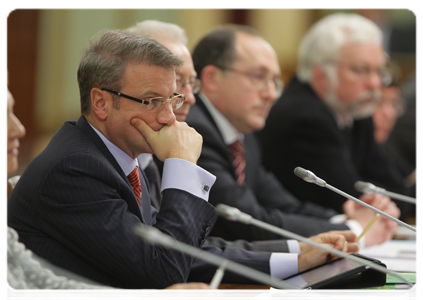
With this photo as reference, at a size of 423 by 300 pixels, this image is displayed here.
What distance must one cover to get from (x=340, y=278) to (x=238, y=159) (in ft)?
3.68

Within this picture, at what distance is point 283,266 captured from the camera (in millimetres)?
1557

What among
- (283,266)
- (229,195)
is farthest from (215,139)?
(283,266)

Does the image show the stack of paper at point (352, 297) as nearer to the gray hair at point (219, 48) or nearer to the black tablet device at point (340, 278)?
the black tablet device at point (340, 278)

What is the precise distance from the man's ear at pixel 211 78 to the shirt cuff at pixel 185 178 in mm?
1154

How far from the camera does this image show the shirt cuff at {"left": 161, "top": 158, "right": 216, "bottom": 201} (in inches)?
50.7

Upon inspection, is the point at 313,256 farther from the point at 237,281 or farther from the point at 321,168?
the point at 321,168

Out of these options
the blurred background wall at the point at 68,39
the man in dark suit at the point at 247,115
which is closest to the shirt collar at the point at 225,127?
the man in dark suit at the point at 247,115

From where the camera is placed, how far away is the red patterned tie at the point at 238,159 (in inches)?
94.0

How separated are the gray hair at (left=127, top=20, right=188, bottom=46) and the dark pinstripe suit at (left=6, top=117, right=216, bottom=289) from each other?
77 centimetres

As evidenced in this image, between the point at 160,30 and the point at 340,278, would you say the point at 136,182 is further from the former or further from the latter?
the point at 160,30

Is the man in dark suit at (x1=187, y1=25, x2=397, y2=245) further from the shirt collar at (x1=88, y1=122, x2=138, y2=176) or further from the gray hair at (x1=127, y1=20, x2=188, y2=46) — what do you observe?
the shirt collar at (x1=88, y1=122, x2=138, y2=176)

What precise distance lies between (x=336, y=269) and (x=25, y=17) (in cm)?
624

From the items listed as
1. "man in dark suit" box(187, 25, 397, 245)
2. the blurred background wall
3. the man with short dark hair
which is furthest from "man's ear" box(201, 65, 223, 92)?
the blurred background wall

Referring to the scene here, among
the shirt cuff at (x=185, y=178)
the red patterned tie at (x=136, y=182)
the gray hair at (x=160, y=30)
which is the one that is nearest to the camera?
the shirt cuff at (x=185, y=178)
